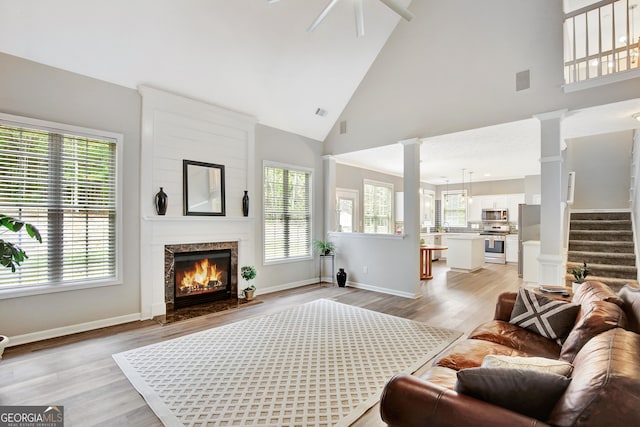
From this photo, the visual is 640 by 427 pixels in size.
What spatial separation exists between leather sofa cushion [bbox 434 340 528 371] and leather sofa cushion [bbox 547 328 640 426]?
0.80 meters

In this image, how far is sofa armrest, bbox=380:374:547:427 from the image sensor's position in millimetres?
1212

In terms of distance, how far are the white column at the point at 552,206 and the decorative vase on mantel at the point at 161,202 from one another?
505 centimetres

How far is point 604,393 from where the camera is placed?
104 centimetres

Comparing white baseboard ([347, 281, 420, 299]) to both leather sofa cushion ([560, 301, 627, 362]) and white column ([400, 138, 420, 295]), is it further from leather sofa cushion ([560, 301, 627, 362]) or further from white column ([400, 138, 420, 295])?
leather sofa cushion ([560, 301, 627, 362])

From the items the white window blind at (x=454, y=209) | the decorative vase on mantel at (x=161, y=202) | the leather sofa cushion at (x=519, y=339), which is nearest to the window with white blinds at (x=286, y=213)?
the decorative vase on mantel at (x=161, y=202)

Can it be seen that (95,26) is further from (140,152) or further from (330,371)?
(330,371)

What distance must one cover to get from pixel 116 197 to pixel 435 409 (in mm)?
4206

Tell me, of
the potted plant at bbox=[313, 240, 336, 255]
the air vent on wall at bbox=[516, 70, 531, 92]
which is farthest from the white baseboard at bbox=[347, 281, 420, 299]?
the air vent on wall at bbox=[516, 70, 531, 92]

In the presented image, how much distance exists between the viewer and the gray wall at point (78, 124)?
333cm

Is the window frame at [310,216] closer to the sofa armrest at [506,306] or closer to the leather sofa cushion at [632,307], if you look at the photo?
the sofa armrest at [506,306]

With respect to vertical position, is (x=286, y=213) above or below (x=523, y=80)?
below

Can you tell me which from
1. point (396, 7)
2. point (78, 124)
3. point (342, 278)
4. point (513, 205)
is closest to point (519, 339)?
point (396, 7)

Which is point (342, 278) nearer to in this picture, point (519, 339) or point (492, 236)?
point (519, 339)

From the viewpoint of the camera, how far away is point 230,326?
391cm
